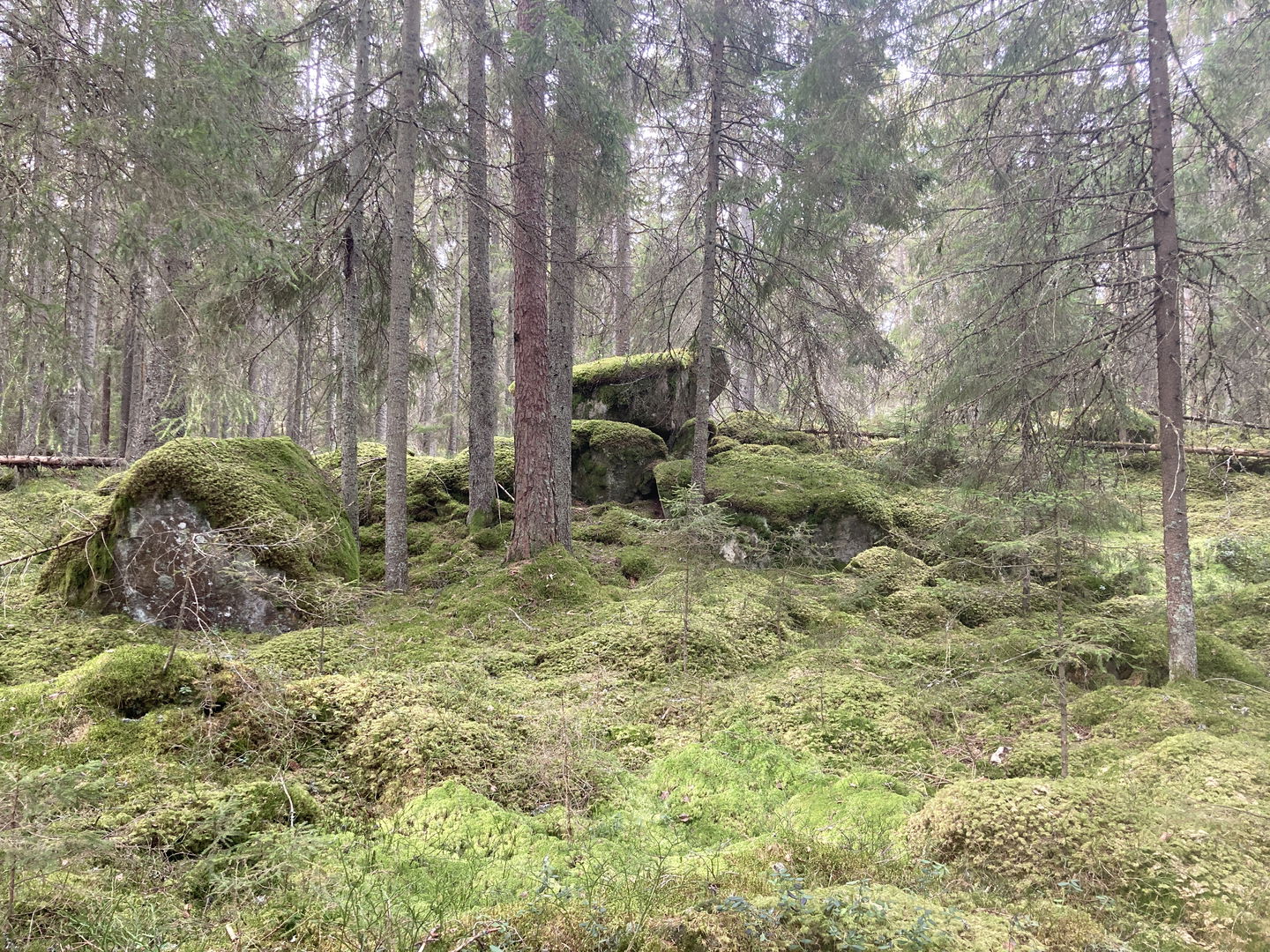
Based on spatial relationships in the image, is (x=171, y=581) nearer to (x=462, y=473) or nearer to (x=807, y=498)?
(x=462, y=473)

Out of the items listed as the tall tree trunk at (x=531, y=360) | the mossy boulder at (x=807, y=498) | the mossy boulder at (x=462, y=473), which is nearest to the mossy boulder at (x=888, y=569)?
the mossy boulder at (x=807, y=498)

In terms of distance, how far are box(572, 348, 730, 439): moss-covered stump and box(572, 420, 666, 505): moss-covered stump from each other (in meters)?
0.71

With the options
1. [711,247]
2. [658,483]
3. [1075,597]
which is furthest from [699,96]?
[1075,597]

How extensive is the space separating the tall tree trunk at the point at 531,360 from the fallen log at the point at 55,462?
336 inches

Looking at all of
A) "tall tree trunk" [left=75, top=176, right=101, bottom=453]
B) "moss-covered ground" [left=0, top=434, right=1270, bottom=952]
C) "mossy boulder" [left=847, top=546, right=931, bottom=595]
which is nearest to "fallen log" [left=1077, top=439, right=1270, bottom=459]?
"moss-covered ground" [left=0, top=434, right=1270, bottom=952]

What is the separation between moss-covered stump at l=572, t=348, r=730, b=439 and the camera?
12109 millimetres

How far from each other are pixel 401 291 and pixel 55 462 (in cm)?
896

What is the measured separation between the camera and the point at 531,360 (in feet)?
26.2

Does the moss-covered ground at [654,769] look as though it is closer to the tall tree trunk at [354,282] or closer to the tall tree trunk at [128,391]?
the tall tree trunk at [354,282]

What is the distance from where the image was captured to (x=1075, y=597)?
24.2 feet

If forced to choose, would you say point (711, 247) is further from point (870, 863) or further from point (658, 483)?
point (870, 863)

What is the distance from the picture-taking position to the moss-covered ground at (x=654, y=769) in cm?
223

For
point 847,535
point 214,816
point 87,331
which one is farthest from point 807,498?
point 87,331

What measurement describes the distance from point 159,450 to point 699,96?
1050cm
